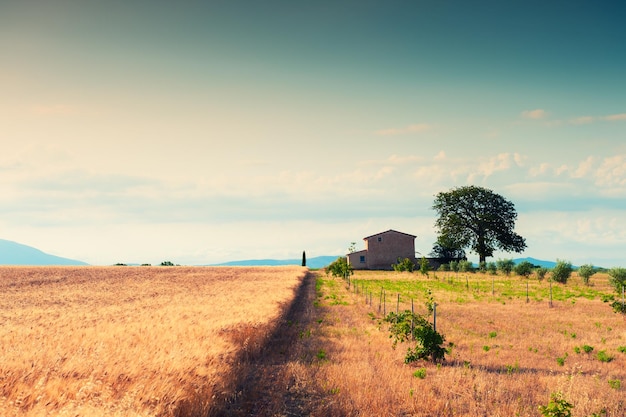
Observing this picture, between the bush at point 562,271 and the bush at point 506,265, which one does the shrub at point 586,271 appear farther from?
the bush at point 506,265

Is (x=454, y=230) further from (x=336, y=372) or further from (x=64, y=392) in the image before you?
(x=64, y=392)

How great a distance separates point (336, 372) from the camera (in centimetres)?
1611

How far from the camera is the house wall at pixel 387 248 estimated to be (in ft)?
355

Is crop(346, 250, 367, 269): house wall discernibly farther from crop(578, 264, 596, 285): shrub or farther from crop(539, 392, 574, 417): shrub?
crop(539, 392, 574, 417): shrub

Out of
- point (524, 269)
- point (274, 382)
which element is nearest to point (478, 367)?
point (274, 382)

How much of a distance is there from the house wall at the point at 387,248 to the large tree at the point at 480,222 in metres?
8.92

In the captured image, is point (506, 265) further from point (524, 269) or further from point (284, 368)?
point (284, 368)

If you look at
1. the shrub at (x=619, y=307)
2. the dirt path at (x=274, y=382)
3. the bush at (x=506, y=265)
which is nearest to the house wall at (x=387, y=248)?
the bush at (x=506, y=265)

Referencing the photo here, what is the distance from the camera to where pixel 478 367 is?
57.5 feet

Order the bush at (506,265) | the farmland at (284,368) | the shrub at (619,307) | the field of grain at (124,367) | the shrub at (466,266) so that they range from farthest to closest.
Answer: the shrub at (466,266) < the bush at (506,265) < the shrub at (619,307) < the farmland at (284,368) < the field of grain at (124,367)

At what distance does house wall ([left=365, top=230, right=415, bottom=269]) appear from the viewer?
10819 cm

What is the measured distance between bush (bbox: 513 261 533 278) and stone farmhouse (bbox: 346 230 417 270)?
1411 inches

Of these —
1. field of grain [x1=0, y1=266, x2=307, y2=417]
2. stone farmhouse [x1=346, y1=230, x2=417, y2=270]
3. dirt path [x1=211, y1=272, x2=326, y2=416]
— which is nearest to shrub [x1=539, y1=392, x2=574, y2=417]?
dirt path [x1=211, y1=272, x2=326, y2=416]

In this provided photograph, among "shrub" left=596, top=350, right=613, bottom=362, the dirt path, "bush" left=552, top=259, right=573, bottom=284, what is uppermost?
"bush" left=552, top=259, right=573, bottom=284
